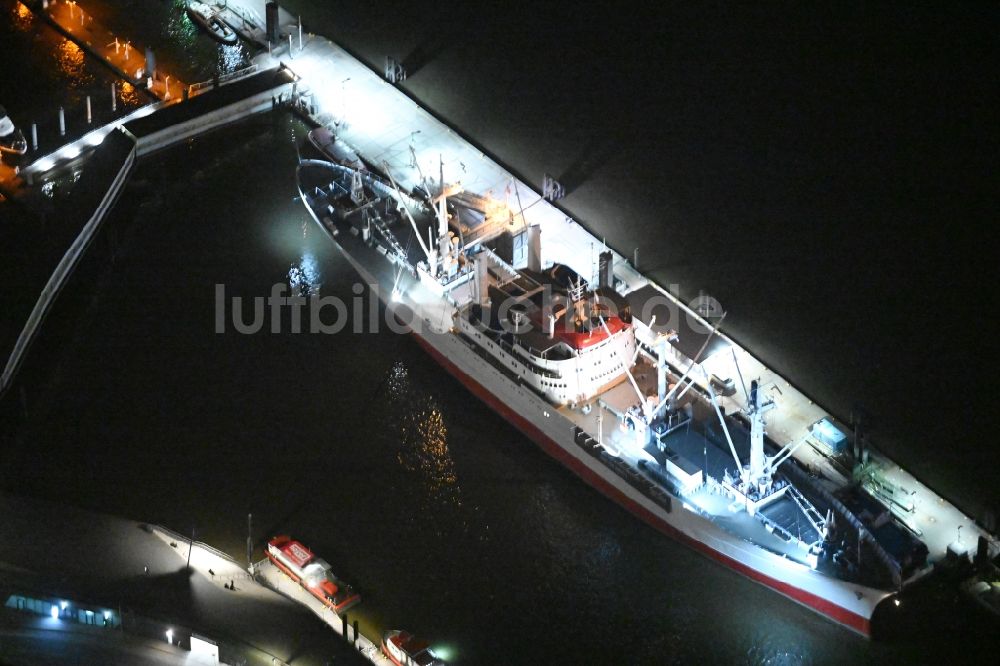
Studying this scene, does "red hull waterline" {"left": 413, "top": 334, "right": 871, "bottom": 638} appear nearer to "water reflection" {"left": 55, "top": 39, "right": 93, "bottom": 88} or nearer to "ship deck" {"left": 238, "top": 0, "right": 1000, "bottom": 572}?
"ship deck" {"left": 238, "top": 0, "right": 1000, "bottom": 572}

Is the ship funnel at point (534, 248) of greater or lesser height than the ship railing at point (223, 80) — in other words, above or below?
below

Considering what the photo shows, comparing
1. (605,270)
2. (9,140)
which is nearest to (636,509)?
(605,270)

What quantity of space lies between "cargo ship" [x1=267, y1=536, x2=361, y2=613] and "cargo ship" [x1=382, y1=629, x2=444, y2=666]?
80.8 inches

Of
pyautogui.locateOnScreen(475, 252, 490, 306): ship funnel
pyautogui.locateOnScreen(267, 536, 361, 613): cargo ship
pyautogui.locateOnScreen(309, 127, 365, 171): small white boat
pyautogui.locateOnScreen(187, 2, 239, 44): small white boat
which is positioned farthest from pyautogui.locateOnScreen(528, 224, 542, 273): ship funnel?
pyautogui.locateOnScreen(187, 2, 239, 44): small white boat

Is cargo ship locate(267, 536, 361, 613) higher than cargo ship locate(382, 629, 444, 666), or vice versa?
cargo ship locate(267, 536, 361, 613)

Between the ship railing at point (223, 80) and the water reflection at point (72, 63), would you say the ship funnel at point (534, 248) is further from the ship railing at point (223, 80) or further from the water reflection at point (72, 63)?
the water reflection at point (72, 63)

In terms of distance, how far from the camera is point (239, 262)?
237 feet

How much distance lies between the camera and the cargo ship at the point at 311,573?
58656 millimetres

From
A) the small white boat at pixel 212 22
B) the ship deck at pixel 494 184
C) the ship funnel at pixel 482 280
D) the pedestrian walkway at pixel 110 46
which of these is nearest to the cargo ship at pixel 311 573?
the ship deck at pixel 494 184

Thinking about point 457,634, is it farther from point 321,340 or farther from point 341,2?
point 341,2

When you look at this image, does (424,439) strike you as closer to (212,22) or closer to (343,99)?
(343,99)

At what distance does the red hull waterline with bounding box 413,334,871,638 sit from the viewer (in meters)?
58.4

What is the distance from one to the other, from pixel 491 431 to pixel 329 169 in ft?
48.8

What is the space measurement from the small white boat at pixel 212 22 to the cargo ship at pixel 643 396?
47.2 ft
